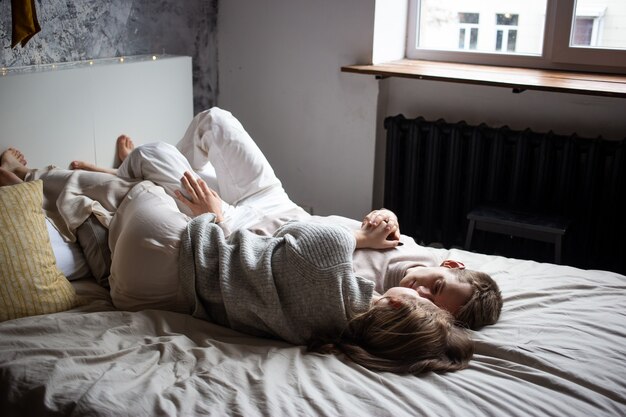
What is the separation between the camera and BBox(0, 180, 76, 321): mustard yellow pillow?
1.67 metres

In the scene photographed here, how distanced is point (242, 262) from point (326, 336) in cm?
27

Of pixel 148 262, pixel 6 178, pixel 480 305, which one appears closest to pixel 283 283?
pixel 148 262

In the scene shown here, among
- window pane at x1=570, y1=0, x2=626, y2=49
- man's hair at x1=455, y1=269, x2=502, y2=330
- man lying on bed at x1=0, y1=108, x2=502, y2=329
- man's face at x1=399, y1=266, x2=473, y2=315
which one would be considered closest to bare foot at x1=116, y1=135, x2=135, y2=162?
man lying on bed at x1=0, y1=108, x2=502, y2=329

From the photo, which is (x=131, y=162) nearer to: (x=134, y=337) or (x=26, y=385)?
(x=134, y=337)

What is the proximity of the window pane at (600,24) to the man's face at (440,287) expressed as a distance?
5.06ft

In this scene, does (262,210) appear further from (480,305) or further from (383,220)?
(480,305)

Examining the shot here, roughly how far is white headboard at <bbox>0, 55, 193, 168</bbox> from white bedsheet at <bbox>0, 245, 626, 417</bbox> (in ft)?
2.74

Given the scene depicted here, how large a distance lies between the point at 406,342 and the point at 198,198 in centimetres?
87

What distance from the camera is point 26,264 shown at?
171 cm

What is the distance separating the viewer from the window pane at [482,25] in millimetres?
2893

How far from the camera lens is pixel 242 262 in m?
1.64

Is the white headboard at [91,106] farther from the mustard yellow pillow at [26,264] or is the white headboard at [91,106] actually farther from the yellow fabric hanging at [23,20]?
the mustard yellow pillow at [26,264]

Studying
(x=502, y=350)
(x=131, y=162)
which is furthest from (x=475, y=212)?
(x=131, y=162)

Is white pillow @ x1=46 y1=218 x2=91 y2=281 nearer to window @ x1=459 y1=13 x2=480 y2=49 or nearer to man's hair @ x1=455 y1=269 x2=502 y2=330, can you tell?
man's hair @ x1=455 y1=269 x2=502 y2=330
